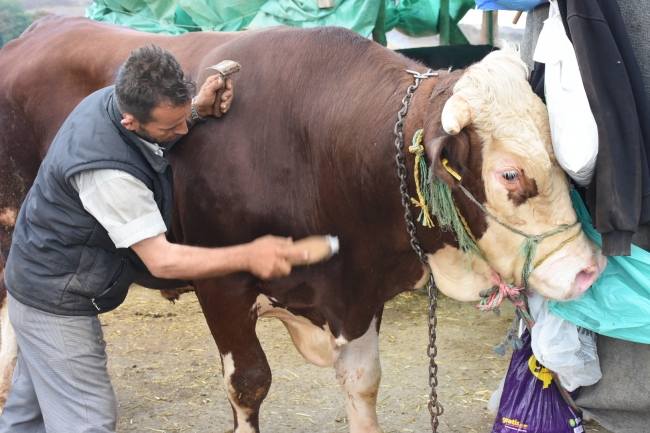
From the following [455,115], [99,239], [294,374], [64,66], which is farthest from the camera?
[294,374]

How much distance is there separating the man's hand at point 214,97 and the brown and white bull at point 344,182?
0.06 m

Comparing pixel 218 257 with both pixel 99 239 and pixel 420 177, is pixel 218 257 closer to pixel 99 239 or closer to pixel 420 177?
pixel 99 239

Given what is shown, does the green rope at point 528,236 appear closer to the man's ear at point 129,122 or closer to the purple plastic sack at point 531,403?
the purple plastic sack at point 531,403

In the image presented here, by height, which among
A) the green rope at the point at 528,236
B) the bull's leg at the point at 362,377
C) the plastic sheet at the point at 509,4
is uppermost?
the plastic sheet at the point at 509,4

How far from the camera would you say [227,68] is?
2850 mm

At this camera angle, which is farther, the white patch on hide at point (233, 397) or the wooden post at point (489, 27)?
the wooden post at point (489, 27)

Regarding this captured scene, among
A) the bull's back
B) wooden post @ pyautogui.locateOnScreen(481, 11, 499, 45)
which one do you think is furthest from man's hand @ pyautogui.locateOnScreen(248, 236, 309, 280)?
wooden post @ pyautogui.locateOnScreen(481, 11, 499, 45)

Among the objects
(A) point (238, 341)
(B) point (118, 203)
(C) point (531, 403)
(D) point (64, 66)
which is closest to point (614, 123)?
(C) point (531, 403)

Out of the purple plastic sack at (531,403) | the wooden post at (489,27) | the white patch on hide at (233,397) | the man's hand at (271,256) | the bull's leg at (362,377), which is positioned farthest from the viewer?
the wooden post at (489,27)

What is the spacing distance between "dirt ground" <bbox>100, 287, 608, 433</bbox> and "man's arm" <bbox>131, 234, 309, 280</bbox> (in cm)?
179

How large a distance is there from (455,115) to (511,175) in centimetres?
29

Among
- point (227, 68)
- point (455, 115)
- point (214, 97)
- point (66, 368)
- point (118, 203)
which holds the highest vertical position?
point (455, 115)

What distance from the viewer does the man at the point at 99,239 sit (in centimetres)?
240

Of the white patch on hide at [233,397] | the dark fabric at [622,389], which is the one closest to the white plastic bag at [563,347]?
the dark fabric at [622,389]
